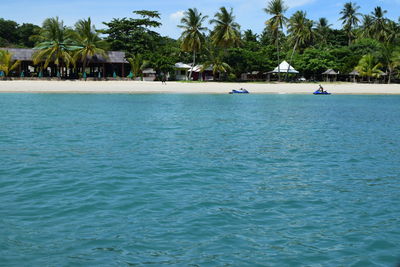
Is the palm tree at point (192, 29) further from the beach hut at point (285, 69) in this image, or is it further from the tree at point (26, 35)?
the tree at point (26, 35)

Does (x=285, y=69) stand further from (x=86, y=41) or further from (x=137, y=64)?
(x=86, y=41)

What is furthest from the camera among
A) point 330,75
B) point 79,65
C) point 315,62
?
point 330,75

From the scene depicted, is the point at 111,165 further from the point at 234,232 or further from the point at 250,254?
the point at 250,254

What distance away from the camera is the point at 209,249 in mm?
5805

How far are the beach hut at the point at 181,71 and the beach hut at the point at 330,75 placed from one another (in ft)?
67.9

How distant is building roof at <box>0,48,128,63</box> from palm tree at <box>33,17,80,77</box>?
2.04 m

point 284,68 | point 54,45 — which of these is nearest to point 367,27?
point 284,68

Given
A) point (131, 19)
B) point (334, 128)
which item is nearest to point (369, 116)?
point (334, 128)

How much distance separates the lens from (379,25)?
84250 mm

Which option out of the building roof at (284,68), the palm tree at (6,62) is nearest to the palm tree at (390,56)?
the building roof at (284,68)

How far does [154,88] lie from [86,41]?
10.6 m

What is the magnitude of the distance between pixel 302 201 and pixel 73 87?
4375cm

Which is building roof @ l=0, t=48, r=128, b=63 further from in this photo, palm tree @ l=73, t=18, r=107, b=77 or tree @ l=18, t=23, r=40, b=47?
tree @ l=18, t=23, r=40, b=47

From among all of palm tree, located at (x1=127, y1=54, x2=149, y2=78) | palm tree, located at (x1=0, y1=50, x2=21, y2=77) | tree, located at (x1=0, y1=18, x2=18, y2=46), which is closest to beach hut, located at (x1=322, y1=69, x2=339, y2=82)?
palm tree, located at (x1=127, y1=54, x2=149, y2=78)
